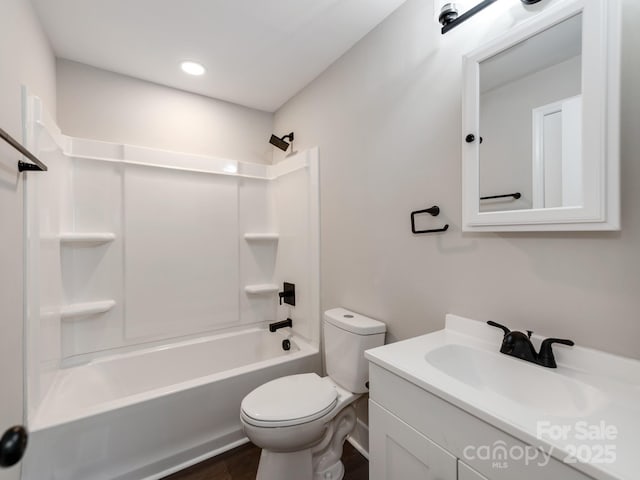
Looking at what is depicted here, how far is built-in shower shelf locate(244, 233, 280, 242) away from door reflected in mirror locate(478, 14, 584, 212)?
5.98ft

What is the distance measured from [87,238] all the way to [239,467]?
5.59ft

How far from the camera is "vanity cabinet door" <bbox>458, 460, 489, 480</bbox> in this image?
2.31ft

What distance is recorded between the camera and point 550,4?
93 centimetres

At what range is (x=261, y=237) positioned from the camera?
99.6 inches

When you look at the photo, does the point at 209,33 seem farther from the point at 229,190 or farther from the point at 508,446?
the point at 508,446

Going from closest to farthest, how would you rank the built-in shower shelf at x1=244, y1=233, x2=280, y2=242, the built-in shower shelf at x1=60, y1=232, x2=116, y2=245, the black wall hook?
the black wall hook
the built-in shower shelf at x1=60, y1=232, x2=116, y2=245
the built-in shower shelf at x1=244, y1=233, x2=280, y2=242

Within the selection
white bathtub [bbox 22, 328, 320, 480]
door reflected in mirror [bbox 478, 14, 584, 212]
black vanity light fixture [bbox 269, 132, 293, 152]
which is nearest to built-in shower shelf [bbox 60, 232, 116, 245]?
white bathtub [bbox 22, 328, 320, 480]

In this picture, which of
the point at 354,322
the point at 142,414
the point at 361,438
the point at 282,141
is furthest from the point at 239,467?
the point at 282,141

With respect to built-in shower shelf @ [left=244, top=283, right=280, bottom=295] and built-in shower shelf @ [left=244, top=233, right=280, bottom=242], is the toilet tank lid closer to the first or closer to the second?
built-in shower shelf @ [left=244, top=283, right=280, bottom=295]

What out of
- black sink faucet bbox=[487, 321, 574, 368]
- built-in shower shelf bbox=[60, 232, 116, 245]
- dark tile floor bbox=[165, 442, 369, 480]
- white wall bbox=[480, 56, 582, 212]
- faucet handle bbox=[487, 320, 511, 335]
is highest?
white wall bbox=[480, 56, 582, 212]

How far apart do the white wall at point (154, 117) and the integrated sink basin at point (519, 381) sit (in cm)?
231

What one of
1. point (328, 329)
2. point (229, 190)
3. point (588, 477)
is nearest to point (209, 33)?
point (229, 190)

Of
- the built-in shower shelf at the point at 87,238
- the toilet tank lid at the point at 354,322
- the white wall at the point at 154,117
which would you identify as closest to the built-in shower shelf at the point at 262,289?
the toilet tank lid at the point at 354,322

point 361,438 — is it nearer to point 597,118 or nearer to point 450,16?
point 597,118
